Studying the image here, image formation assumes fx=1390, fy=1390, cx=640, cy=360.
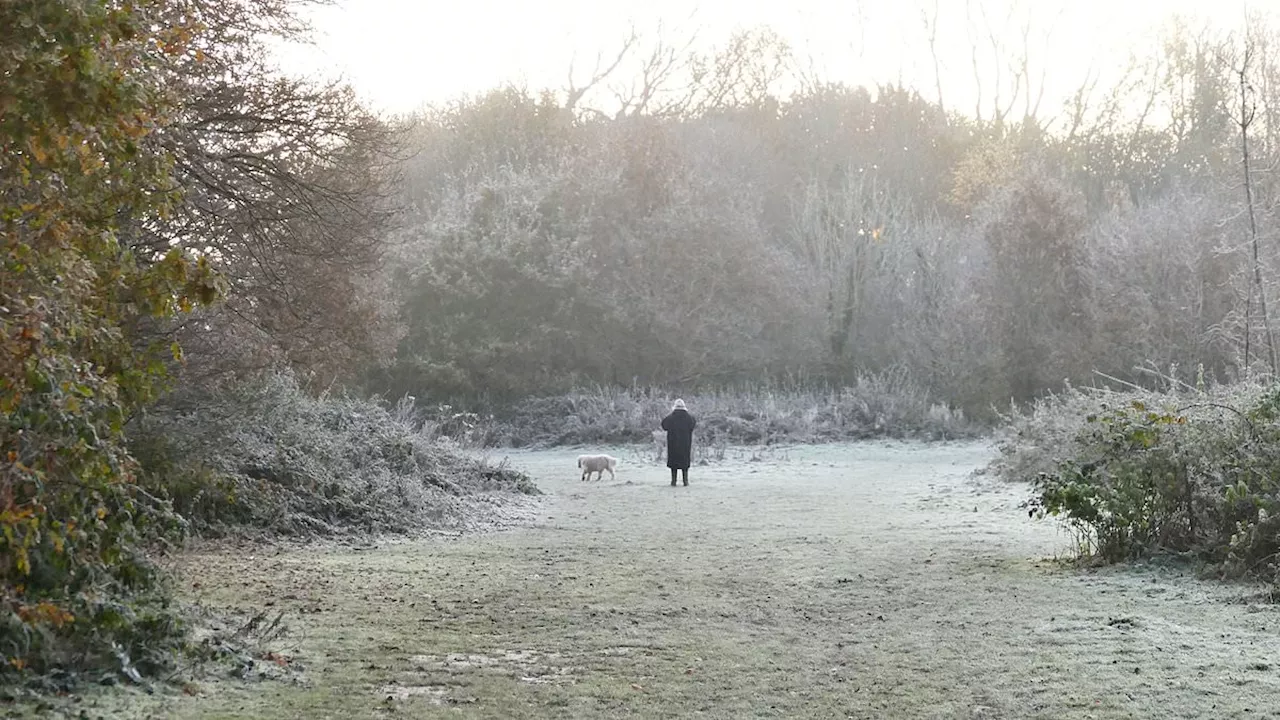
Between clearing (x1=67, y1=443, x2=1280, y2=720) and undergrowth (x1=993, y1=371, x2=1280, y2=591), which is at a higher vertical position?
undergrowth (x1=993, y1=371, x2=1280, y2=591)

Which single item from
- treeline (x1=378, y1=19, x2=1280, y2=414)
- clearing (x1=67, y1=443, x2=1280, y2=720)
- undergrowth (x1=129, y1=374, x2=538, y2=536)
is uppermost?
treeline (x1=378, y1=19, x2=1280, y2=414)

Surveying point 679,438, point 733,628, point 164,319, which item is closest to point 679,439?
point 679,438

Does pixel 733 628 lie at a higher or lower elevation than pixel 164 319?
lower

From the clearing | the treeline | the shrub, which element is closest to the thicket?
the shrub

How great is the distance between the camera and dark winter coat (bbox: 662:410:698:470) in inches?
862

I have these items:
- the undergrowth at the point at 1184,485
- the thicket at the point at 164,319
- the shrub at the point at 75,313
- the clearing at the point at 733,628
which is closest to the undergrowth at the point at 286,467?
the thicket at the point at 164,319

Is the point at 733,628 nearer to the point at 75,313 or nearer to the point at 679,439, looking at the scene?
the point at 75,313

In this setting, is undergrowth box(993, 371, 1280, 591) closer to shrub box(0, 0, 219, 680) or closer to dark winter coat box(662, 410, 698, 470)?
shrub box(0, 0, 219, 680)

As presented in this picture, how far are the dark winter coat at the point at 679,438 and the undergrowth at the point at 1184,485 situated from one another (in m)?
10.2

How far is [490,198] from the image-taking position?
39812 mm

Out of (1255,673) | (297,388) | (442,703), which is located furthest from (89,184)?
(297,388)

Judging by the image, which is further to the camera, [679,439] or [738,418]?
[738,418]

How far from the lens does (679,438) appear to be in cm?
2205

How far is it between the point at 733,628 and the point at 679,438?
1318cm
